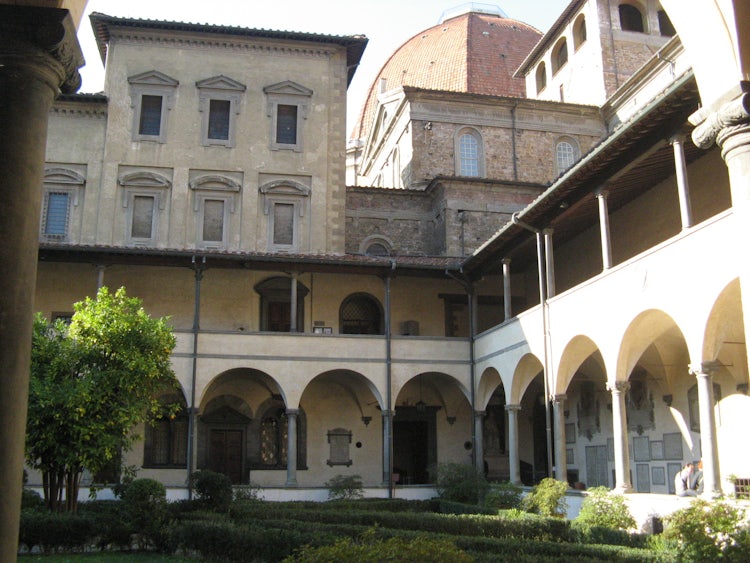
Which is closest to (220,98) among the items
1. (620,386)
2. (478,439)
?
(478,439)

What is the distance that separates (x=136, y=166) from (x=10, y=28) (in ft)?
79.1

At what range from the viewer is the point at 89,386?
52.7ft

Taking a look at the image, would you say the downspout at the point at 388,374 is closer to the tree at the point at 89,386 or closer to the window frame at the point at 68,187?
the tree at the point at 89,386

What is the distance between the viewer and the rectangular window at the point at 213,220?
28.1 m

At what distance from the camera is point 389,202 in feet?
103

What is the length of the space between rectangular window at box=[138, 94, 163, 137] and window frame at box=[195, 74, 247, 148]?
1.42m

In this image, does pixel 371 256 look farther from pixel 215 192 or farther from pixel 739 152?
pixel 739 152

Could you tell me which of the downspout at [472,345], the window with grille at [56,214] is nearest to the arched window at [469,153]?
the downspout at [472,345]

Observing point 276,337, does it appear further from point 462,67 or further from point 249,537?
point 462,67

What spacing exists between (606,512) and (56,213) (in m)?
20.4

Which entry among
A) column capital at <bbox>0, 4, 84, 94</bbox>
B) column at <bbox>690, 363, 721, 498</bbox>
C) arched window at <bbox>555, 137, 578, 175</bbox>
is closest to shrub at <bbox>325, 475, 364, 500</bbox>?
column at <bbox>690, 363, 721, 498</bbox>

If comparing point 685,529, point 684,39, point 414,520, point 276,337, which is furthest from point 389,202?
point 684,39

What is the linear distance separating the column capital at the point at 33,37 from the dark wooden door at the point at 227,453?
2234cm

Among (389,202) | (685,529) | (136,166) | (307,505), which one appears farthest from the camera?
(389,202)
